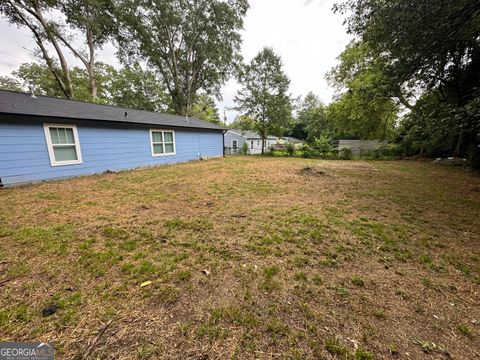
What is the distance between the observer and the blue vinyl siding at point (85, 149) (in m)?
5.79

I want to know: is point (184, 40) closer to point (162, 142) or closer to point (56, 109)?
point (162, 142)

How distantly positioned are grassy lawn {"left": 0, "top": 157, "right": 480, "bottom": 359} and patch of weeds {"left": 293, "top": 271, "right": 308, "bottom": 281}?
18 millimetres

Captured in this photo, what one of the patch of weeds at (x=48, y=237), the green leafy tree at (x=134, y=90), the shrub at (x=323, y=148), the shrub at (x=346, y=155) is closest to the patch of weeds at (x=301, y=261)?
the patch of weeds at (x=48, y=237)

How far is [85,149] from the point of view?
7.50m

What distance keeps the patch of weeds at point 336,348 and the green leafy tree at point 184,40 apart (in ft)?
64.7

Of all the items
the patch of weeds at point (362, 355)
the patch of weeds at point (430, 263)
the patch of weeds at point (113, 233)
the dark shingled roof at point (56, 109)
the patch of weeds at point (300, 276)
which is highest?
the dark shingled roof at point (56, 109)

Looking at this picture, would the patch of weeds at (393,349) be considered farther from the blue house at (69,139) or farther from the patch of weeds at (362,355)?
the blue house at (69,139)

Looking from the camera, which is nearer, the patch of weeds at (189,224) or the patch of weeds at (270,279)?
the patch of weeds at (270,279)

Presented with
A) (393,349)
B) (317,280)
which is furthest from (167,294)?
(393,349)

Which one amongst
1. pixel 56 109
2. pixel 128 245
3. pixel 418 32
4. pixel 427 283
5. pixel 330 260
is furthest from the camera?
pixel 56 109

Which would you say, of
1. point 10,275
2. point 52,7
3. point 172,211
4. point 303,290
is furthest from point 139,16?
point 303,290

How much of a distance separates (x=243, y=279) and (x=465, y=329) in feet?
6.17

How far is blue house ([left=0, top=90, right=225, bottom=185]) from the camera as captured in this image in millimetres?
5844

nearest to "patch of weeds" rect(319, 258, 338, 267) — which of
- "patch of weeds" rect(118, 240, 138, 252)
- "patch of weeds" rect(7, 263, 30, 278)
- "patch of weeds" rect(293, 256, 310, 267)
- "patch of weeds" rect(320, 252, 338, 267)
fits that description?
"patch of weeds" rect(320, 252, 338, 267)
